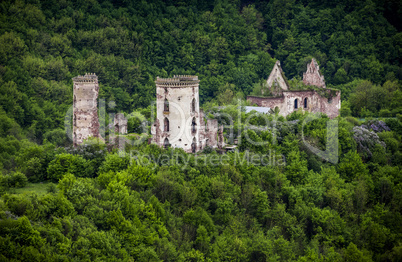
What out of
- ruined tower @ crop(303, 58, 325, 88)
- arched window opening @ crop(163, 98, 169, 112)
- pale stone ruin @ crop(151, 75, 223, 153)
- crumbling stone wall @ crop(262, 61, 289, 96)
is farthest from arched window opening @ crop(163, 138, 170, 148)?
ruined tower @ crop(303, 58, 325, 88)

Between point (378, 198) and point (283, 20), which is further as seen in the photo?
point (283, 20)

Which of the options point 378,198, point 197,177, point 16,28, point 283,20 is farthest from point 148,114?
point 283,20

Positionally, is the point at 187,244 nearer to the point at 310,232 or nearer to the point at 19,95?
the point at 310,232

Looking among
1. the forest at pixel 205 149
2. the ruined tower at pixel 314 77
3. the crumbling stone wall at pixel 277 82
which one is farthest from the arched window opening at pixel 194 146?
the ruined tower at pixel 314 77

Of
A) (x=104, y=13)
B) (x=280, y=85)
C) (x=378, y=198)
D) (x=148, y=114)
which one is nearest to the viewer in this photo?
(x=378, y=198)

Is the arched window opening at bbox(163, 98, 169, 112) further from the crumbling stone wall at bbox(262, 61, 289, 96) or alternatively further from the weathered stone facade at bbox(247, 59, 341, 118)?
the crumbling stone wall at bbox(262, 61, 289, 96)

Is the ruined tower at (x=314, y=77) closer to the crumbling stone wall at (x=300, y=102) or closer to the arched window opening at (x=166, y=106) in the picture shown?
the crumbling stone wall at (x=300, y=102)

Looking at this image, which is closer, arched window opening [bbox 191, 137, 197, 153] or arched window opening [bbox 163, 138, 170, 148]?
arched window opening [bbox 163, 138, 170, 148]

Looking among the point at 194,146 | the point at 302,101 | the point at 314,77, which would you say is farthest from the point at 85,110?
the point at 314,77
